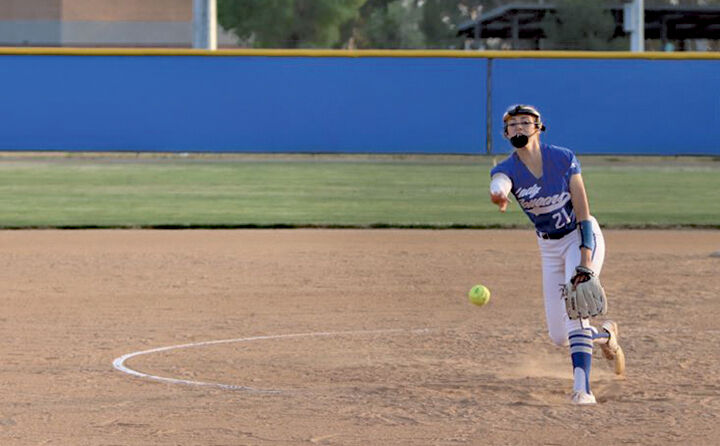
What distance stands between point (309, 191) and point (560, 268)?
14.4 metres

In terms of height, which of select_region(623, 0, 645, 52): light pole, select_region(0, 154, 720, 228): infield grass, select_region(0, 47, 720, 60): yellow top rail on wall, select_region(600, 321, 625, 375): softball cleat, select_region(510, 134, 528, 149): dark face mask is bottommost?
select_region(0, 154, 720, 228): infield grass

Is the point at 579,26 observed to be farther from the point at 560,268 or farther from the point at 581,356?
the point at 581,356

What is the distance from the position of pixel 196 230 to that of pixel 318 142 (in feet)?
38.1

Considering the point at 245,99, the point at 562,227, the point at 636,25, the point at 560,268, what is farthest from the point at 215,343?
the point at 636,25

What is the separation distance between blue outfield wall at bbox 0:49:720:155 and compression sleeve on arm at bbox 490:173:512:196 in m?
20.2

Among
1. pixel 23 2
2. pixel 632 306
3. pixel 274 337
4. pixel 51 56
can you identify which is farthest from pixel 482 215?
pixel 23 2

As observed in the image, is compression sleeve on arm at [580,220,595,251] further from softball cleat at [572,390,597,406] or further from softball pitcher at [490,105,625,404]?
softball cleat at [572,390,597,406]

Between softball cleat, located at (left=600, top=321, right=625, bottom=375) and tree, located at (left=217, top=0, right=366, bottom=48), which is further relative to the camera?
tree, located at (left=217, top=0, right=366, bottom=48)

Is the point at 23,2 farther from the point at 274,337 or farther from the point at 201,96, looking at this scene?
the point at 274,337

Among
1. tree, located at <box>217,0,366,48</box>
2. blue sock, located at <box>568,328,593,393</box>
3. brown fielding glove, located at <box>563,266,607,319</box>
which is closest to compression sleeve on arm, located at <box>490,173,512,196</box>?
brown fielding glove, located at <box>563,266,607,319</box>

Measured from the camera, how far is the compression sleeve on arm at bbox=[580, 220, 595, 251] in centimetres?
705

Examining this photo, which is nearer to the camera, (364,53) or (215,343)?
(215,343)

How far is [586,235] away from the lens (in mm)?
7055

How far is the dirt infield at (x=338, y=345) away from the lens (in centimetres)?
641
